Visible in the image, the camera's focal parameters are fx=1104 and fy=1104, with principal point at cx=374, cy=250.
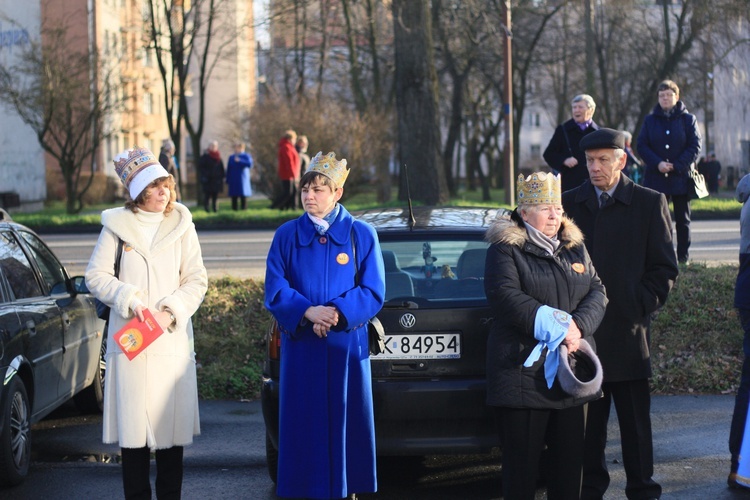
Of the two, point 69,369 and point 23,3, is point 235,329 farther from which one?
point 23,3

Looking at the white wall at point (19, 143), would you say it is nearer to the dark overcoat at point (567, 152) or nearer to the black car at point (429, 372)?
the dark overcoat at point (567, 152)

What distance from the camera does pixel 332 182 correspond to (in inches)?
215

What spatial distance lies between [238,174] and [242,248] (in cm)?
971

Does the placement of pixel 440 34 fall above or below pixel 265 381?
above

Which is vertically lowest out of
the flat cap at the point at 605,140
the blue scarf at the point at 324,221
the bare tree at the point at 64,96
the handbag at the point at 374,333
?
the handbag at the point at 374,333

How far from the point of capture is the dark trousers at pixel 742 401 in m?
6.28

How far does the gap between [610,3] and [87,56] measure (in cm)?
1820

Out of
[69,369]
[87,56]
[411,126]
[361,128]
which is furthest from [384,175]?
[69,369]

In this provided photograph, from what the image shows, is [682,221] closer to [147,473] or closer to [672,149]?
[672,149]

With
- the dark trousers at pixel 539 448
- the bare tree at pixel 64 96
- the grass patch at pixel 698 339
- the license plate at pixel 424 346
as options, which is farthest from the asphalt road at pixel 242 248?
the bare tree at pixel 64 96

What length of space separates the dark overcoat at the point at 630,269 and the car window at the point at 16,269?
382 cm

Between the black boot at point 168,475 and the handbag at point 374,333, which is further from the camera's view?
the black boot at point 168,475

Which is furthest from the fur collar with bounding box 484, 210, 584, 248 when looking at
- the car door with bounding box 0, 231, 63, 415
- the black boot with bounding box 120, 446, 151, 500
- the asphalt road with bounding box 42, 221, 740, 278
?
the asphalt road with bounding box 42, 221, 740, 278

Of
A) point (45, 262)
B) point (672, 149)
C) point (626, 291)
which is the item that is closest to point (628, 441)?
point (626, 291)
